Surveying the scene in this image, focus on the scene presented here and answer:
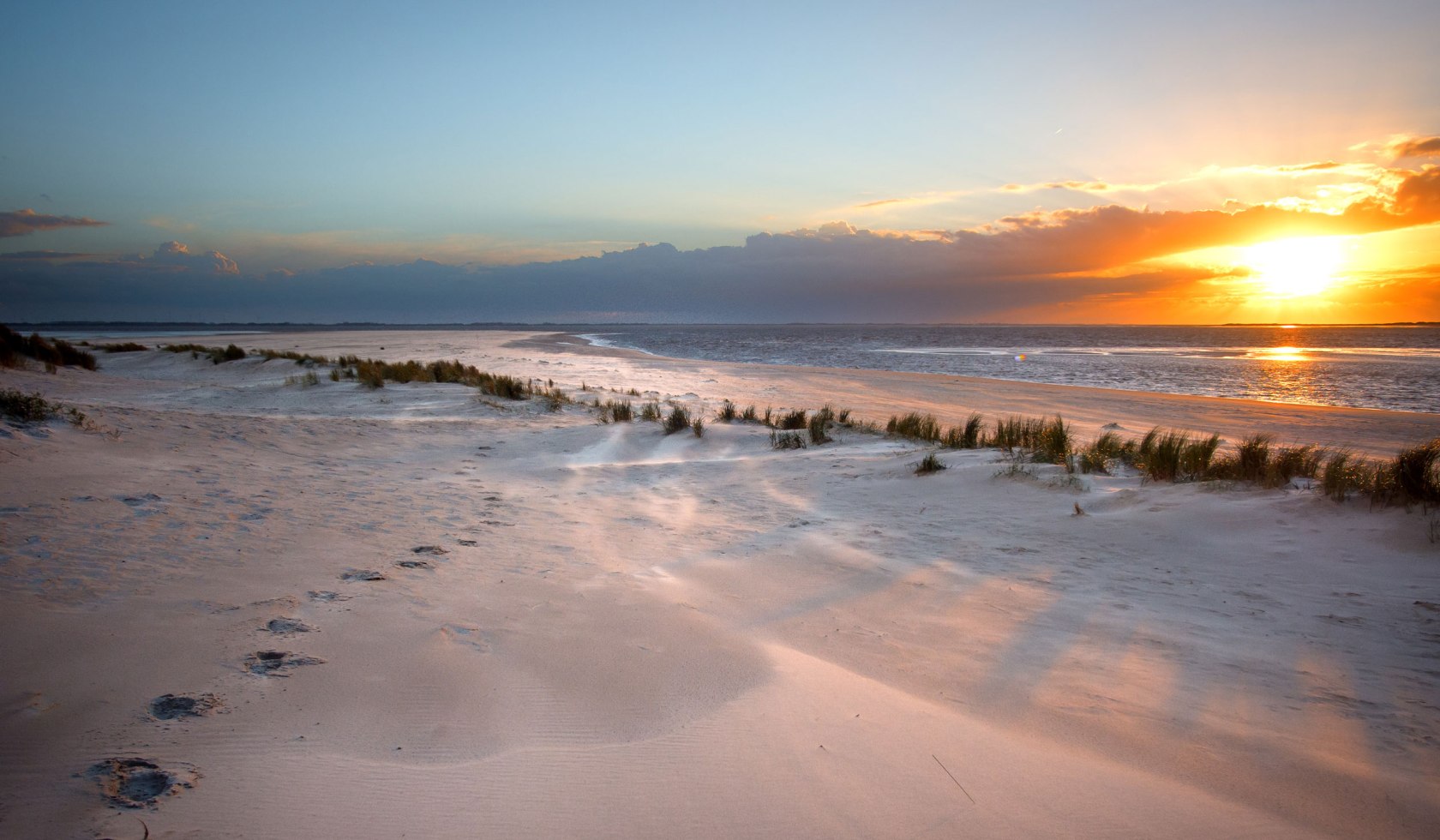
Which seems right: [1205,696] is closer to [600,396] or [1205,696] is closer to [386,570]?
[386,570]

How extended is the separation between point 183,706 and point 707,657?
1.91 meters

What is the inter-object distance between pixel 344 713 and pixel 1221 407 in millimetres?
20570

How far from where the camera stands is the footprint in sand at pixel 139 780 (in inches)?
71.6

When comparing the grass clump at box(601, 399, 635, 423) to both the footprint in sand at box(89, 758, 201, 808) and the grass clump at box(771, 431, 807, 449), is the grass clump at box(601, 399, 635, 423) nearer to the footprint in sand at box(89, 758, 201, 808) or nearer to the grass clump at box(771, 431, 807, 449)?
the grass clump at box(771, 431, 807, 449)

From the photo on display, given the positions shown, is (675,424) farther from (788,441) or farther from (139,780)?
(139,780)

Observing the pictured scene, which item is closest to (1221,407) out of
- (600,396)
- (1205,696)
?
(600,396)

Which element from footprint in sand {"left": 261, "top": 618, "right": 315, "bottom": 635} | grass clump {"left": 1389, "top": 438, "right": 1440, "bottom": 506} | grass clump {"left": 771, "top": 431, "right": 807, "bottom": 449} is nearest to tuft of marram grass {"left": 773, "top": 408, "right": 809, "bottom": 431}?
grass clump {"left": 771, "top": 431, "right": 807, "bottom": 449}

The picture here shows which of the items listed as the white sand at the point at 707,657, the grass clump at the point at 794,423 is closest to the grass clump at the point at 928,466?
the white sand at the point at 707,657

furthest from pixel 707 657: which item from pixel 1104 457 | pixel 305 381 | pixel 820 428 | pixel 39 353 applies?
pixel 39 353

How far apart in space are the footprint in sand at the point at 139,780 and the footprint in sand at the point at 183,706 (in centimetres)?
23

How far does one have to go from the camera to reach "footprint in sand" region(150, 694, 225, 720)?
7.25ft

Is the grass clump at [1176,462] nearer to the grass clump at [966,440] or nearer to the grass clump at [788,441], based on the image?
the grass clump at [966,440]

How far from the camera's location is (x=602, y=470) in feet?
24.8

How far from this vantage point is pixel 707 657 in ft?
9.73
